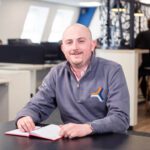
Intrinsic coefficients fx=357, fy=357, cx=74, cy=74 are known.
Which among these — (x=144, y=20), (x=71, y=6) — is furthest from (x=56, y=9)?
(x=144, y=20)

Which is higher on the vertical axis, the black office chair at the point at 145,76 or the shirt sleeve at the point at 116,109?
the shirt sleeve at the point at 116,109

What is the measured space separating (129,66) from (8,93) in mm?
1640

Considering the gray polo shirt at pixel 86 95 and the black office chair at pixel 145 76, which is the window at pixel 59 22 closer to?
the black office chair at pixel 145 76

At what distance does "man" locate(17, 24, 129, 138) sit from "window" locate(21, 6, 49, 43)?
10448 millimetres

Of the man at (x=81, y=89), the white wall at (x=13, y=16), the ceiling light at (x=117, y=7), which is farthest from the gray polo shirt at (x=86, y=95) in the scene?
the white wall at (x=13, y=16)

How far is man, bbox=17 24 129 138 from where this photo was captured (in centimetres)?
174

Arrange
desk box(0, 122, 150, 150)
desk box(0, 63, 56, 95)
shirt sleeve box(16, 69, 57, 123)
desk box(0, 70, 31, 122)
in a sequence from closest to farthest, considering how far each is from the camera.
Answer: desk box(0, 122, 150, 150)
shirt sleeve box(16, 69, 57, 123)
desk box(0, 70, 31, 122)
desk box(0, 63, 56, 95)

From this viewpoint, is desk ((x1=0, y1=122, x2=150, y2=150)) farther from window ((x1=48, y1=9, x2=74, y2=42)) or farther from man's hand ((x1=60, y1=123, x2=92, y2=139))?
window ((x1=48, y1=9, x2=74, y2=42))

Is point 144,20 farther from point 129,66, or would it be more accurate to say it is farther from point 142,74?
point 129,66

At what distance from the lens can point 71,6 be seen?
555 inches

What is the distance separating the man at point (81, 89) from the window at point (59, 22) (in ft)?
38.4

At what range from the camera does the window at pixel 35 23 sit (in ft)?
40.3

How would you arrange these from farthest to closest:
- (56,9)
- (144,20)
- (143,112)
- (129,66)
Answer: (56,9)
(144,20)
(143,112)
(129,66)

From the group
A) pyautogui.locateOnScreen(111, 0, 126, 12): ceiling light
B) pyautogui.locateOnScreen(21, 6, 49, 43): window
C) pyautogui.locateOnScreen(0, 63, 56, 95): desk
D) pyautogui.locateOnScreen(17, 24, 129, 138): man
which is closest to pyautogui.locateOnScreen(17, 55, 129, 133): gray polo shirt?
pyautogui.locateOnScreen(17, 24, 129, 138): man
